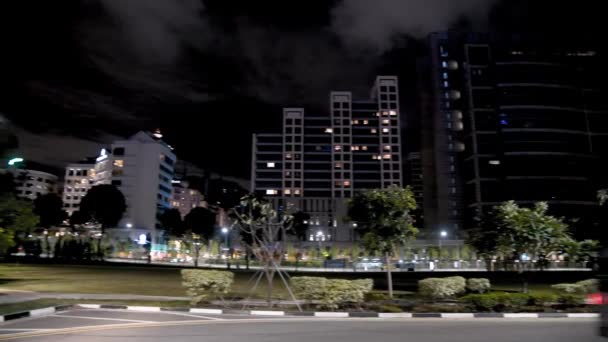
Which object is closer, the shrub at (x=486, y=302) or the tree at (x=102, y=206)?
the shrub at (x=486, y=302)

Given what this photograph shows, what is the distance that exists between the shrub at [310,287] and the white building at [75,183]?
16851 centimetres

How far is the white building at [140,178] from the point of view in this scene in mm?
111875

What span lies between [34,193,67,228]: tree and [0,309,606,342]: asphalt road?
84.9 m

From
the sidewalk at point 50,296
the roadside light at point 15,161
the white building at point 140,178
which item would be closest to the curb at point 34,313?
the sidewalk at point 50,296

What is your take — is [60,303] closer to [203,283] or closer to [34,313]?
[34,313]

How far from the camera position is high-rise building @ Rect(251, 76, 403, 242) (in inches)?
5384

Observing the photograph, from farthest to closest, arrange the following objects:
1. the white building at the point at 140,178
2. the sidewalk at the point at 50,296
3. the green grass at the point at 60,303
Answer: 1. the white building at the point at 140,178
2. the sidewalk at the point at 50,296
3. the green grass at the point at 60,303

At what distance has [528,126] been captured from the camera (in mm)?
98938

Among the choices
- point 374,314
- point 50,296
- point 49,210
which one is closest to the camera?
point 374,314

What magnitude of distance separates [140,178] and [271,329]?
10850 cm

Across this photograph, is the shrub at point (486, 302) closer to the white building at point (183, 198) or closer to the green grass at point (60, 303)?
the green grass at point (60, 303)

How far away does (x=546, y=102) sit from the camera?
9938 cm

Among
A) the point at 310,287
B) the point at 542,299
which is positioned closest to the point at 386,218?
the point at 310,287

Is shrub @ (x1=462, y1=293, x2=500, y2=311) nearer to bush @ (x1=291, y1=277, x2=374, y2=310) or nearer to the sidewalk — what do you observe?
bush @ (x1=291, y1=277, x2=374, y2=310)
